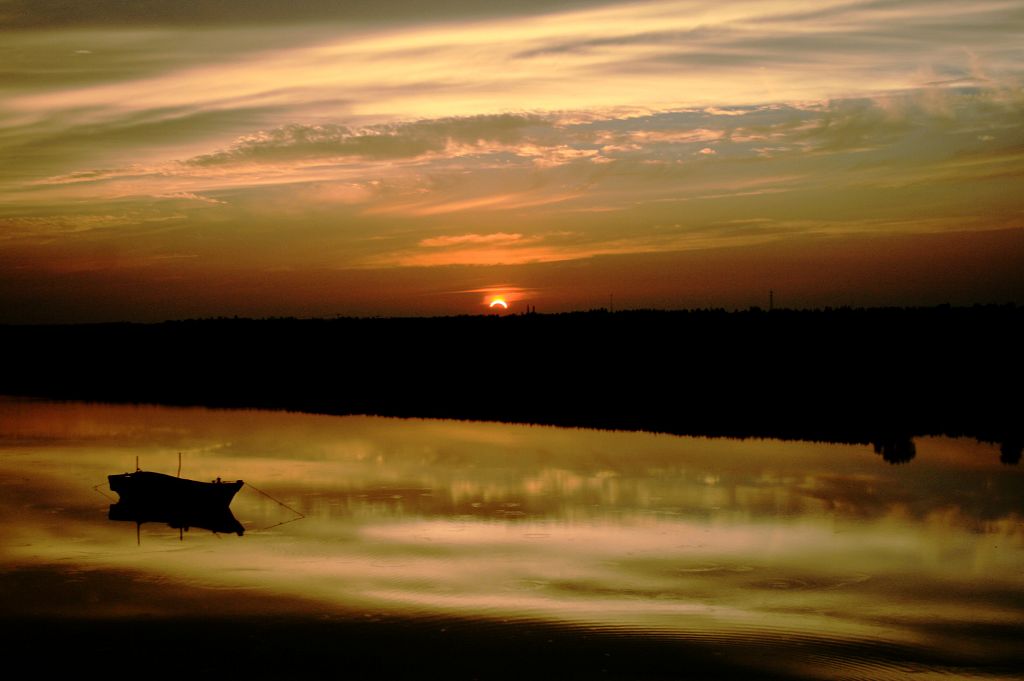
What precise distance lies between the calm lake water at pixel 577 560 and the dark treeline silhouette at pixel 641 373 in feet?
21.5

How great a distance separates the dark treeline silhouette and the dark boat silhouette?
1464 centimetres

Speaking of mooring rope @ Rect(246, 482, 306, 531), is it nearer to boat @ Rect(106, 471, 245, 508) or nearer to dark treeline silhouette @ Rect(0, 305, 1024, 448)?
boat @ Rect(106, 471, 245, 508)

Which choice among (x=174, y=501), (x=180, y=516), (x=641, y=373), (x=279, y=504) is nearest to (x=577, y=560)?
(x=279, y=504)

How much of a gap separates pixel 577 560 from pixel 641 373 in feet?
113

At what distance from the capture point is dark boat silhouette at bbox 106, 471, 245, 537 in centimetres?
1959

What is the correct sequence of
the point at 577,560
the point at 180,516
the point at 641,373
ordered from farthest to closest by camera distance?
the point at 641,373 → the point at 180,516 → the point at 577,560

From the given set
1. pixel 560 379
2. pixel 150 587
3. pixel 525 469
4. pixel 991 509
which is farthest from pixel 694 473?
pixel 560 379

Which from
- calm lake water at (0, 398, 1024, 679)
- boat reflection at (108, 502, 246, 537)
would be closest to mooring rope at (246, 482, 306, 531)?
calm lake water at (0, 398, 1024, 679)

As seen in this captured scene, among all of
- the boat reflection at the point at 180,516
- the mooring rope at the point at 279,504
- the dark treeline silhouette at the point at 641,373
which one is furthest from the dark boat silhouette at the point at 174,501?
the dark treeline silhouette at the point at 641,373

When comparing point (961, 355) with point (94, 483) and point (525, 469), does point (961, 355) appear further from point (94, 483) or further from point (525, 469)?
point (94, 483)

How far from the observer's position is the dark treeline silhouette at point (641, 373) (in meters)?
34.7

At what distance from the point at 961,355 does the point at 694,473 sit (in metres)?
28.3

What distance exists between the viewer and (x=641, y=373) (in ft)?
164

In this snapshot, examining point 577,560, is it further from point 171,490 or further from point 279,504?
point 171,490
